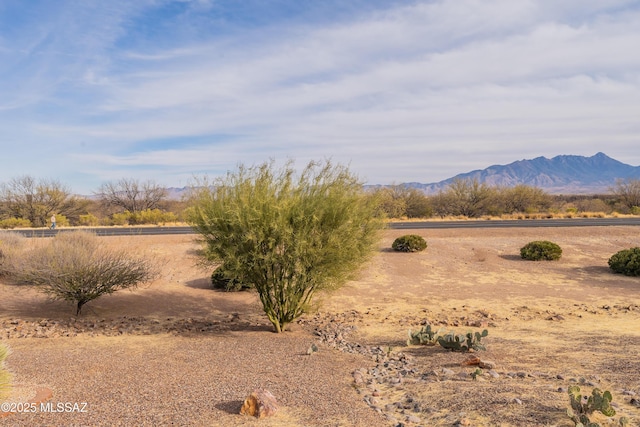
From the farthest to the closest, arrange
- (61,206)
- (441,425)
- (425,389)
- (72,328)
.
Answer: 1. (61,206)
2. (72,328)
3. (425,389)
4. (441,425)

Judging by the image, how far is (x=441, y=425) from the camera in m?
6.25

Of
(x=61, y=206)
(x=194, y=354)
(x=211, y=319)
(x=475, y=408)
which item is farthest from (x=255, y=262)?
(x=61, y=206)

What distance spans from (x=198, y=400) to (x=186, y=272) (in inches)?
575

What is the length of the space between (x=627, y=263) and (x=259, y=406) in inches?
772

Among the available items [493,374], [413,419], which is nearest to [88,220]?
[493,374]

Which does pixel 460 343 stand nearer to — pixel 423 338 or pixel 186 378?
pixel 423 338

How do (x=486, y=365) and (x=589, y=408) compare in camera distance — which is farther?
(x=486, y=365)

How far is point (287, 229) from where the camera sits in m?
11.7

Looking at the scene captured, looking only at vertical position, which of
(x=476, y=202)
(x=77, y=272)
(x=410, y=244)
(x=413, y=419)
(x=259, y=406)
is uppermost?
(x=476, y=202)

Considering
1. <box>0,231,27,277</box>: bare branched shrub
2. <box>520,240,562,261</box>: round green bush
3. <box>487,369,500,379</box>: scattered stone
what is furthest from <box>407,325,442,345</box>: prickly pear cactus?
<box>520,240,562,261</box>: round green bush

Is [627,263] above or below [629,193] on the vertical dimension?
below

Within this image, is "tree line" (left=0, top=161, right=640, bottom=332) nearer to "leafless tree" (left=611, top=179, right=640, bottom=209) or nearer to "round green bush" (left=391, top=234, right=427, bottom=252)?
"round green bush" (left=391, top=234, right=427, bottom=252)

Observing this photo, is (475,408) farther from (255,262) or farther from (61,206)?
(61,206)

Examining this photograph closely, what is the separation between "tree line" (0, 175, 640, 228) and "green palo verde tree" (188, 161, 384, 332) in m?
30.0
